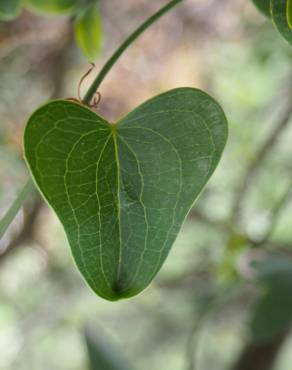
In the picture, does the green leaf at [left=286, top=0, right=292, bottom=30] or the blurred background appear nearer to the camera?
the green leaf at [left=286, top=0, right=292, bottom=30]

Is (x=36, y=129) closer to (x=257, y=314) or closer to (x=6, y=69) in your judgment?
(x=257, y=314)

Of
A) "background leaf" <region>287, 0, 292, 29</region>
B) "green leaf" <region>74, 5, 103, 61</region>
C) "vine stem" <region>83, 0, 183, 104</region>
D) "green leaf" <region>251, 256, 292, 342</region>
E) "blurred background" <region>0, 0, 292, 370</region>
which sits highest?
"background leaf" <region>287, 0, 292, 29</region>

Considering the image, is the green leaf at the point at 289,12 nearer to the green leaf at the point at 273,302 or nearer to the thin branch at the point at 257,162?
the green leaf at the point at 273,302

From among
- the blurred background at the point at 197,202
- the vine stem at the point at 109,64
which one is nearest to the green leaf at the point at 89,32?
the vine stem at the point at 109,64

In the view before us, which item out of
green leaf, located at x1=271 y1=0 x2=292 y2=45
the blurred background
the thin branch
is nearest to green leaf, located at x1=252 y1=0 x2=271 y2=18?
green leaf, located at x1=271 y1=0 x2=292 y2=45

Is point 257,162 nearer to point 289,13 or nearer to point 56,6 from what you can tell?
point 56,6

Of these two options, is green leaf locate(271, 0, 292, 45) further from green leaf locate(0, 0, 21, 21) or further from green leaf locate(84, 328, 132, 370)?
green leaf locate(84, 328, 132, 370)
